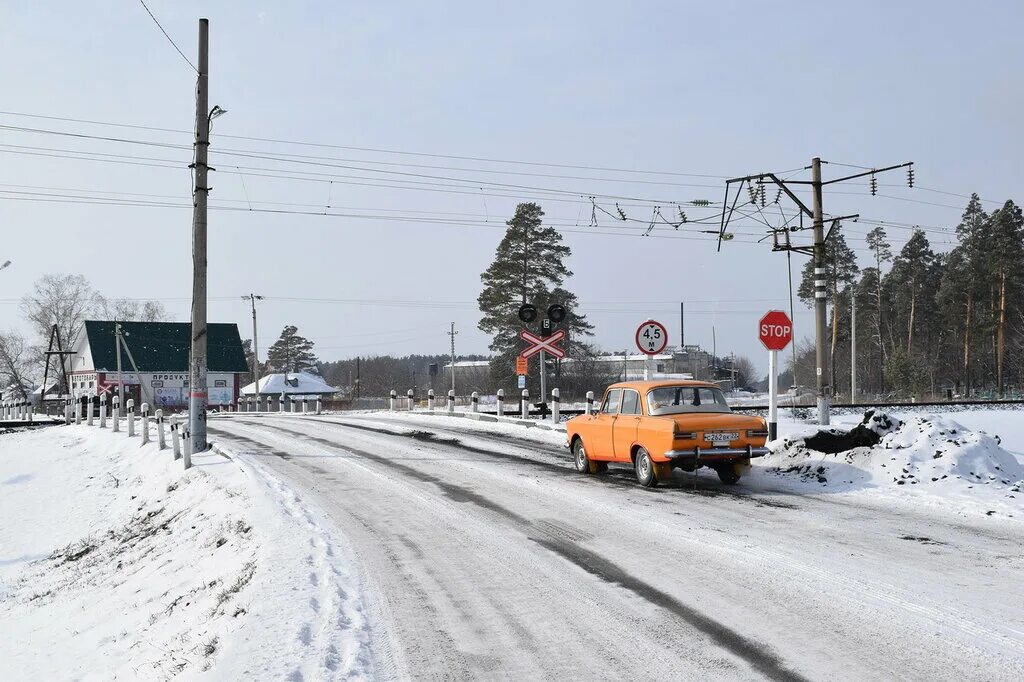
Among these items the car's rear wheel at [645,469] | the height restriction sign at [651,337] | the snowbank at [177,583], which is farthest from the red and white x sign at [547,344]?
the car's rear wheel at [645,469]

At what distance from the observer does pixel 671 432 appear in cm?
1135

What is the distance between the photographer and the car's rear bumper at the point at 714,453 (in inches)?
444

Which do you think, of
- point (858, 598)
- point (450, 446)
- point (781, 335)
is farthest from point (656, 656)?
point (450, 446)

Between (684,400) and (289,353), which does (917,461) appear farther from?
(289,353)

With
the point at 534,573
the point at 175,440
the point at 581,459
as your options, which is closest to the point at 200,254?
the point at 175,440

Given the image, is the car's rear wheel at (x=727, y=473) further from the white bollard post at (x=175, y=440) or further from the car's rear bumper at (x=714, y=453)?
the white bollard post at (x=175, y=440)

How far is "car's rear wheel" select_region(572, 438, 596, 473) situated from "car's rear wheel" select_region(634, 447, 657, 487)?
1.49 m

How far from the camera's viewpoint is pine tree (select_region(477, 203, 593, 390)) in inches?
2185

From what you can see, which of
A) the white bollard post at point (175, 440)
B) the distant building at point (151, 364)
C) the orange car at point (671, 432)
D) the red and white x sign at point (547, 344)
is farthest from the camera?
the distant building at point (151, 364)

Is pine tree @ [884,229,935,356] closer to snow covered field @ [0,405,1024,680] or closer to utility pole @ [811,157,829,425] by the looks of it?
utility pole @ [811,157,829,425]

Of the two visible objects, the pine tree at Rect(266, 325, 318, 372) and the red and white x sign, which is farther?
the pine tree at Rect(266, 325, 318, 372)

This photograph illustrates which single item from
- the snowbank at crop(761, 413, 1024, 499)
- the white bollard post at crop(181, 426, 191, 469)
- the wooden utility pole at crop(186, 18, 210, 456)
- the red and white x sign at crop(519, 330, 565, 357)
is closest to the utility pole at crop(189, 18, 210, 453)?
the wooden utility pole at crop(186, 18, 210, 456)

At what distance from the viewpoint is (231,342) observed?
7825 centimetres

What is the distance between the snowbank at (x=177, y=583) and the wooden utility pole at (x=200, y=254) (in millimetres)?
949
